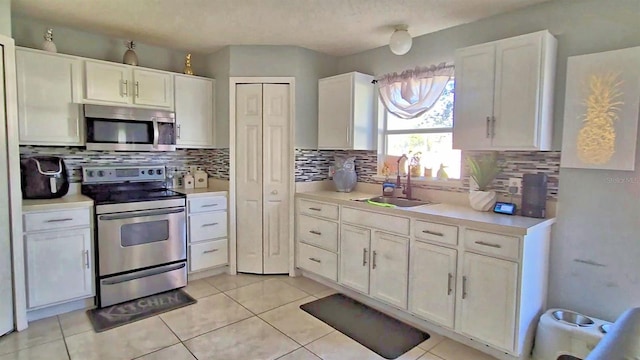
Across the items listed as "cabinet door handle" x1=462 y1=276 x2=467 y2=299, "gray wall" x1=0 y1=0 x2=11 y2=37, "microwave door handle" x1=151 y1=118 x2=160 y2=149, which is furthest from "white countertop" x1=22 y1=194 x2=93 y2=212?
"cabinet door handle" x1=462 y1=276 x2=467 y2=299

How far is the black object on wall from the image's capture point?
2.44m

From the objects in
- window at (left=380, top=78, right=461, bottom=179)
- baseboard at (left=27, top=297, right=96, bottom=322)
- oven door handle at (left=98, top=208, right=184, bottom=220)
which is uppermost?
window at (left=380, top=78, right=461, bottom=179)

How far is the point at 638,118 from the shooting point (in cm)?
213

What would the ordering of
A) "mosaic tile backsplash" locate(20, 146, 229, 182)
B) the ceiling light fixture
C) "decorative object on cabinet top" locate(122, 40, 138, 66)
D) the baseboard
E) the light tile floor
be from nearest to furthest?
the light tile floor < the baseboard < the ceiling light fixture < "mosaic tile backsplash" locate(20, 146, 229, 182) < "decorative object on cabinet top" locate(122, 40, 138, 66)

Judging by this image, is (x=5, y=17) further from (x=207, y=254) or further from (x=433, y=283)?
(x=433, y=283)

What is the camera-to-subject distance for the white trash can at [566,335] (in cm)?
204

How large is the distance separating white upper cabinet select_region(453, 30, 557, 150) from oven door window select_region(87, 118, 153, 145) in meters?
2.81

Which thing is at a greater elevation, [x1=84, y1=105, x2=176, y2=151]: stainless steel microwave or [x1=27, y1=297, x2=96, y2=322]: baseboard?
[x1=84, y1=105, x2=176, y2=151]: stainless steel microwave

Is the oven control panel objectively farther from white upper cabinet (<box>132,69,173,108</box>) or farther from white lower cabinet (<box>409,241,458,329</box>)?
white lower cabinet (<box>409,241,458,329</box>)

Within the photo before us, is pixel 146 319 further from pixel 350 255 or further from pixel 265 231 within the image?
pixel 350 255

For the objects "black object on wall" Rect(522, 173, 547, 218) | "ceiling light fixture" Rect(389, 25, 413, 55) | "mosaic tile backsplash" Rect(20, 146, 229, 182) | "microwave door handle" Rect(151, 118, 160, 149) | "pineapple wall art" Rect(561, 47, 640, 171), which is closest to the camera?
"pineapple wall art" Rect(561, 47, 640, 171)

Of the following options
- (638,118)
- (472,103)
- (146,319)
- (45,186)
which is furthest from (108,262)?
(638,118)

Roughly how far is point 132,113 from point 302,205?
181 centimetres

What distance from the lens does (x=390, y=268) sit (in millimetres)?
2828
